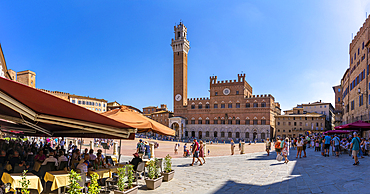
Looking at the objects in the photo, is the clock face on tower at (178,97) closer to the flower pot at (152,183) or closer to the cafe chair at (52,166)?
the flower pot at (152,183)

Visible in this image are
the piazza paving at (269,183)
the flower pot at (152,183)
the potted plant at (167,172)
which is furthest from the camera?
the potted plant at (167,172)

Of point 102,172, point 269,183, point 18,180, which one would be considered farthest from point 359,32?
point 18,180

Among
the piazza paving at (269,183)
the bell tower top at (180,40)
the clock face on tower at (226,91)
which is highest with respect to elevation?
the bell tower top at (180,40)

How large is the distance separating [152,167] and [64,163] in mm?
2329

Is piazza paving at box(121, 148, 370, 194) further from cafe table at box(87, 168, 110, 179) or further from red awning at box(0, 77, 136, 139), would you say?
red awning at box(0, 77, 136, 139)

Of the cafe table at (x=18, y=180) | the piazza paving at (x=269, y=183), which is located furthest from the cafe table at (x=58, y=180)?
the piazza paving at (x=269, y=183)

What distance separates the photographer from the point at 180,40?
194 ft

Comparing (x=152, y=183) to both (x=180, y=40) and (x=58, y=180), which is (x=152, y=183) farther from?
(x=180, y=40)

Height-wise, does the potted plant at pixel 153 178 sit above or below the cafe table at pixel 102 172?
below

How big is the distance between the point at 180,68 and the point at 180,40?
24.9ft

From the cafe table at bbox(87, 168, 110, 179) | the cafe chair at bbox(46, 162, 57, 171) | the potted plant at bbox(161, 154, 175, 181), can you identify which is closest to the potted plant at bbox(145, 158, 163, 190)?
the potted plant at bbox(161, 154, 175, 181)

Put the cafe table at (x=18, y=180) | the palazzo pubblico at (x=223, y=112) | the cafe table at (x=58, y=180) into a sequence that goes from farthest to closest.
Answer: the palazzo pubblico at (x=223, y=112) → the cafe table at (x=58, y=180) → the cafe table at (x=18, y=180)

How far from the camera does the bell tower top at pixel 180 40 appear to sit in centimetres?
5912

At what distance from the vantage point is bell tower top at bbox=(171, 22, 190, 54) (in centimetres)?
5912
